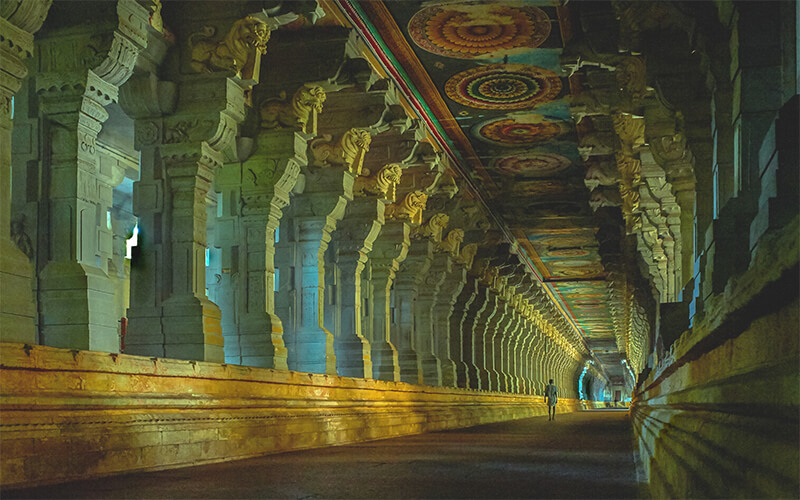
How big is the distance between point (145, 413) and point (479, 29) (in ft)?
27.5

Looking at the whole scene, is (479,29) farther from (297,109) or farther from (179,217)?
(179,217)

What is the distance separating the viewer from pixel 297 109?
12875 millimetres

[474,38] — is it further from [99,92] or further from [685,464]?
[685,464]

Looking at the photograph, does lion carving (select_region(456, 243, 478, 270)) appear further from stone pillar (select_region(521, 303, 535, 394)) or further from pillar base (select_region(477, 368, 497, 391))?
stone pillar (select_region(521, 303, 535, 394))

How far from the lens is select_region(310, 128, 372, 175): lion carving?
14.9 metres

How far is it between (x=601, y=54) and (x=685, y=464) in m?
10.3

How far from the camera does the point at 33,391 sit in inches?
264

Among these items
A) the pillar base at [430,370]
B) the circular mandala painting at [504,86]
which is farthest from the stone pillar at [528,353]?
the circular mandala painting at [504,86]

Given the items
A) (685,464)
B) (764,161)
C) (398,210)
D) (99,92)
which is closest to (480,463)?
(99,92)

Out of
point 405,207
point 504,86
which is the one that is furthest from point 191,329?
point 405,207

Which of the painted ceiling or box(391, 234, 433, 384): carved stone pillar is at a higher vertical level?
the painted ceiling

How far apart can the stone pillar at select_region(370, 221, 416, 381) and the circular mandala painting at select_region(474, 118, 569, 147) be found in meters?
2.62

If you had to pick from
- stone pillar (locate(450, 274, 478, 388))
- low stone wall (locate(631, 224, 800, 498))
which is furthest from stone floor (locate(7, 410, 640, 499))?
stone pillar (locate(450, 274, 478, 388))

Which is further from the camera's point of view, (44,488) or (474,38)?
(474,38)
